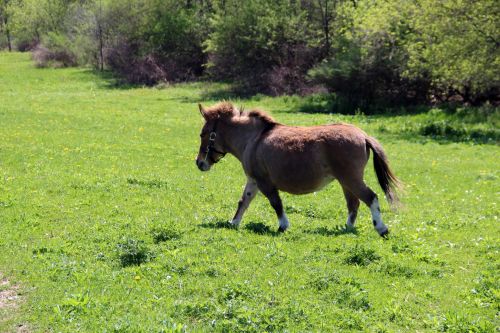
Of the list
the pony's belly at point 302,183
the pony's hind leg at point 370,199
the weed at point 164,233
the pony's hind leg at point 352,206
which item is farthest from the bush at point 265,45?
the weed at point 164,233

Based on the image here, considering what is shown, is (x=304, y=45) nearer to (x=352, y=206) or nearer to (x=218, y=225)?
(x=352, y=206)

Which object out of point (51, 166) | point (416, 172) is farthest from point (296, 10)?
point (51, 166)

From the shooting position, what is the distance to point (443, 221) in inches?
474

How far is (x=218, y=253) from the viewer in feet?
28.7

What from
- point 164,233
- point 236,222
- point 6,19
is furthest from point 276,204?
point 6,19

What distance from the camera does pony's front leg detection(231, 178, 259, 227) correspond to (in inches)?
423

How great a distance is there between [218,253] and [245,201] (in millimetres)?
2190

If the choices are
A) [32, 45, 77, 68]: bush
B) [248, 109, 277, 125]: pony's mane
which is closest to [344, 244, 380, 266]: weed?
[248, 109, 277, 125]: pony's mane

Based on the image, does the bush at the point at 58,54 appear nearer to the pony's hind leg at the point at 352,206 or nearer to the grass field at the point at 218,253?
the grass field at the point at 218,253

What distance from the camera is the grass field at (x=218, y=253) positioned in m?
6.80

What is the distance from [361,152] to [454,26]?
19.7m

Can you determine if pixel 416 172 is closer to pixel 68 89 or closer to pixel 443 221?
pixel 443 221

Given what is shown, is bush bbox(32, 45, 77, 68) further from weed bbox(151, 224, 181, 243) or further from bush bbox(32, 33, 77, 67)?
weed bbox(151, 224, 181, 243)

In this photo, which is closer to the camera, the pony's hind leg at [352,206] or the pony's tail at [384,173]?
the pony's tail at [384,173]
